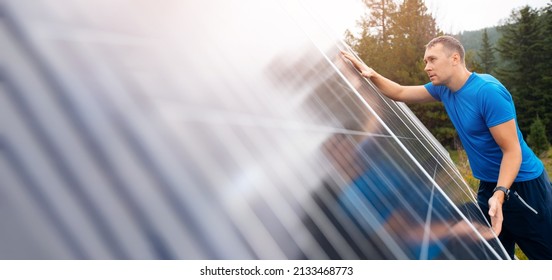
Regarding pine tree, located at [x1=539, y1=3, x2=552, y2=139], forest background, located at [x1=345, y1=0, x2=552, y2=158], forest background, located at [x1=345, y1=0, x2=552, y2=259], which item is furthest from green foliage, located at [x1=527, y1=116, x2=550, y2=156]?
pine tree, located at [x1=539, y1=3, x2=552, y2=139]

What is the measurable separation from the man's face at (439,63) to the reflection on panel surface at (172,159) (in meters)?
1.72

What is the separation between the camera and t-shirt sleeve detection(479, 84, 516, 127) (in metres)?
3.45

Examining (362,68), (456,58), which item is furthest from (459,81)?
(362,68)

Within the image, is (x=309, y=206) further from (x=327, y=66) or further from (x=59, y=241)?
(x=327, y=66)

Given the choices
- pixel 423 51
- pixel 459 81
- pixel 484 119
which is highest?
pixel 423 51

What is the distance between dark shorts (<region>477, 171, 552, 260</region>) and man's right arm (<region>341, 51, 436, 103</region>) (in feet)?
4.62

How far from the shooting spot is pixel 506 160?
345 cm

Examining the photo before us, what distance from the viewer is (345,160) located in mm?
2264

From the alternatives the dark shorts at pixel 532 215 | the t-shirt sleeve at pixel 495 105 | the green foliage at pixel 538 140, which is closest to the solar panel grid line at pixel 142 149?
the t-shirt sleeve at pixel 495 105

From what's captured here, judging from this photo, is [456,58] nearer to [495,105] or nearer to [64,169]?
[495,105]

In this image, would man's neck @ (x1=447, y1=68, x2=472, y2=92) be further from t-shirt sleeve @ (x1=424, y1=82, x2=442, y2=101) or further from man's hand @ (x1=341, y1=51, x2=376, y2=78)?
man's hand @ (x1=341, y1=51, x2=376, y2=78)

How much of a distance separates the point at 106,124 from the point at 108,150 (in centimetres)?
9

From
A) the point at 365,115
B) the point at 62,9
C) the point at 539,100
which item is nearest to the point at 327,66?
the point at 365,115

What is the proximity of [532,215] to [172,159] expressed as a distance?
3.84m
